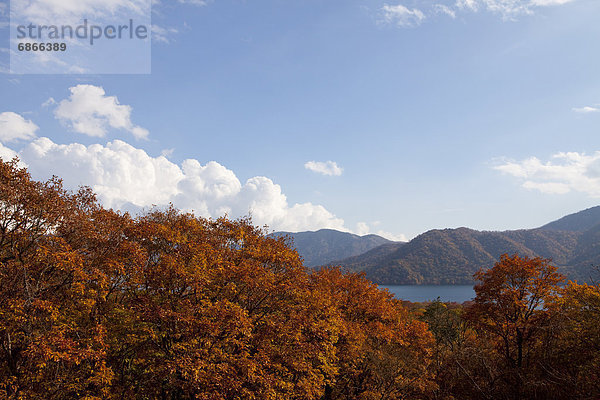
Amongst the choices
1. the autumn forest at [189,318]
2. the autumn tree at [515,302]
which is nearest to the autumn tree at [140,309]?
the autumn forest at [189,318]

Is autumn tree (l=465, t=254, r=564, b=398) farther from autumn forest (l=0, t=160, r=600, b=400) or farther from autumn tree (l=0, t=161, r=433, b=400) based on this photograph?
autumn tree (l=0, t=161, r=433, b=400)

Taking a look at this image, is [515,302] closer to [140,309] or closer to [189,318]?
[189,318]

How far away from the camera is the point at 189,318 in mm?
18625

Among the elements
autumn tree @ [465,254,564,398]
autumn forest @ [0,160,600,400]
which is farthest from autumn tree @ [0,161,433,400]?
autumn tree @ [465,254,564,398]

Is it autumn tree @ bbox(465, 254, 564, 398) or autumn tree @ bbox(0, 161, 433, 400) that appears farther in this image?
autumn tree @ bbox(465, 254, 564, 398)

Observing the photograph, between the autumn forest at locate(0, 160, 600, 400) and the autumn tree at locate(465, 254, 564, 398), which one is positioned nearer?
the autumn forest at locate(0, 160, 600, 400)

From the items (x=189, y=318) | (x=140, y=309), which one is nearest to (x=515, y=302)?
(x=189, y=318)

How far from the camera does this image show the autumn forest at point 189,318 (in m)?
16.5

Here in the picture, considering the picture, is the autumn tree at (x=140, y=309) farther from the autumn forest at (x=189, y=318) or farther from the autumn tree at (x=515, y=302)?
the autumn tree at (x=515, y=302)

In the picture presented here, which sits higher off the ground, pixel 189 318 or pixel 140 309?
pixel 140 309

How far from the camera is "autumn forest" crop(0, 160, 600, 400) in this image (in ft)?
54.0

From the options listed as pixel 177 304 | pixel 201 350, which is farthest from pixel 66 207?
pixel 201 350

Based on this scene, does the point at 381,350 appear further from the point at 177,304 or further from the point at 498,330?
the point at 177,304

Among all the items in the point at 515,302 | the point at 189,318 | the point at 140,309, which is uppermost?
the point at 140,309
